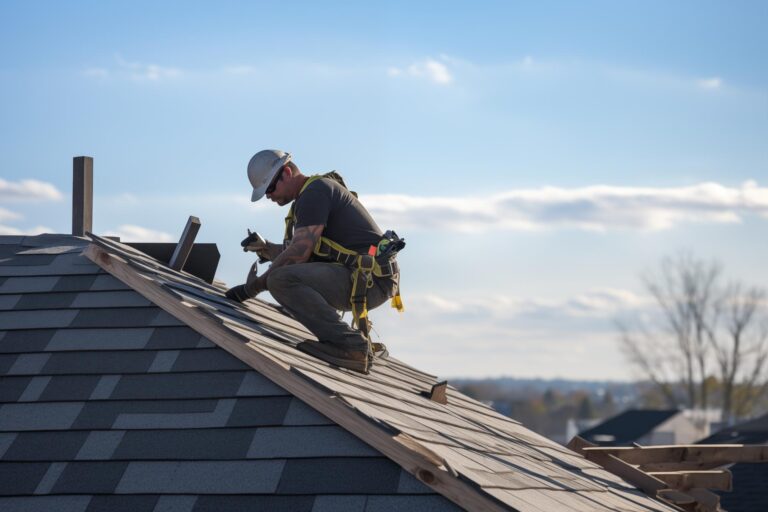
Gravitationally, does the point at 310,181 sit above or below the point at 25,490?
above

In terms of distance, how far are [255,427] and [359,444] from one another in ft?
1.94

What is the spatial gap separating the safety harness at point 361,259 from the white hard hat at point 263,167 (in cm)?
23

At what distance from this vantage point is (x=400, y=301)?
8102mm

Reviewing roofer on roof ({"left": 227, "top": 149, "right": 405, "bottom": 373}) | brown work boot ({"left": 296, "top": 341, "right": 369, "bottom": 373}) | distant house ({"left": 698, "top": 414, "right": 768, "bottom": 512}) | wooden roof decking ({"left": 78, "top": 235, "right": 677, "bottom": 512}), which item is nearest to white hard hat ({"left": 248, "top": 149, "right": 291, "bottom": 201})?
roofer on roof ({"left": 227, "top": 149, "right": 405, "bottom": 373})

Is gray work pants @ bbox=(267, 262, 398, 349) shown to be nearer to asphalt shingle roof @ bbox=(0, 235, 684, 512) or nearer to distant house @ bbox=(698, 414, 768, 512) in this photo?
asphalt shingle roof @ bbox=(0, 235, 684, 512)

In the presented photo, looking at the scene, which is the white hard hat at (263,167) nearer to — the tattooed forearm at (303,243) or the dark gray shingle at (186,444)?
the tattooed forearm at (303,243)

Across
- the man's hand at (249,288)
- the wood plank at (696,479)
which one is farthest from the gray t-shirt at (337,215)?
the wood plank at (696,479)

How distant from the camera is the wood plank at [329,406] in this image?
4855 mm

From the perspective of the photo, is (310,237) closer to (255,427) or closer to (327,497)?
(255,427)

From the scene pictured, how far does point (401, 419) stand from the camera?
5.96 m

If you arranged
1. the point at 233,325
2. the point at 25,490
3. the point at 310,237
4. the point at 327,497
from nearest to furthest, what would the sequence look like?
1. the point at 327,497
2. the point at 25,490
3. the point at 233,325
4. the point at 310,237

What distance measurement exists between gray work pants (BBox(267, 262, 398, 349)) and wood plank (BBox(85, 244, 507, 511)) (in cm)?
90

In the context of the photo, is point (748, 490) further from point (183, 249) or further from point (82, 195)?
point (82, 195)

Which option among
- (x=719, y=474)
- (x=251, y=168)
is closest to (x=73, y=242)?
(x=251, y=168)
